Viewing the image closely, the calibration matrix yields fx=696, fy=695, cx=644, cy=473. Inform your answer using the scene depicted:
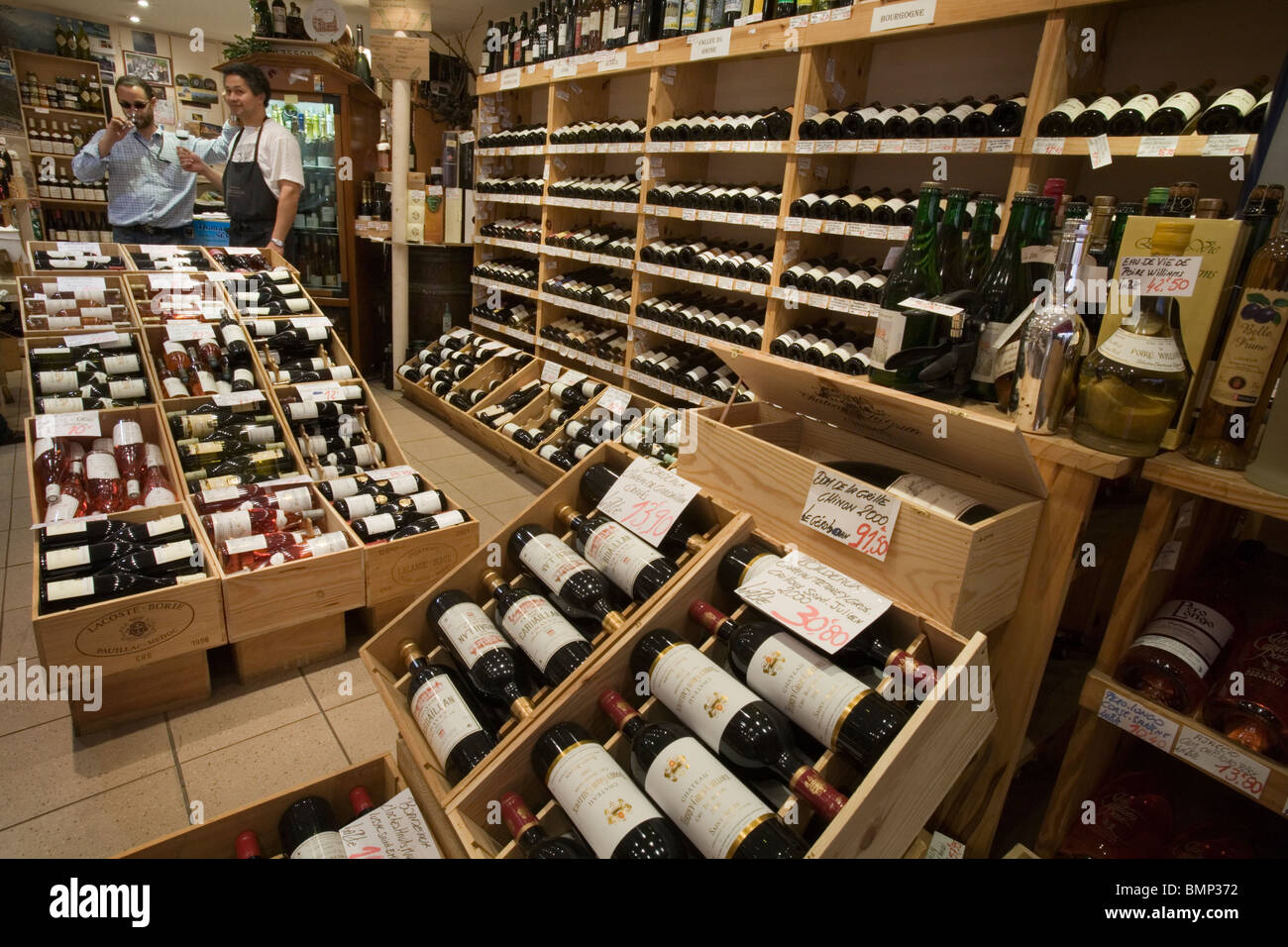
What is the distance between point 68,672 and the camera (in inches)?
76.8

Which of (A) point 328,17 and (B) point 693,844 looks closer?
(B) point 693,844

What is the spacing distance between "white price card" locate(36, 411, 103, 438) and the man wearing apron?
5.46 feet

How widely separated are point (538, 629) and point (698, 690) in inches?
15.1

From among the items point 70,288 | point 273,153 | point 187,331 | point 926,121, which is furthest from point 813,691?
point 273,153

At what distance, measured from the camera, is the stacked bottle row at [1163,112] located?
1.92 meters

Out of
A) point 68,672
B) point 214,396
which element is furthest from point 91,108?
point 68,672

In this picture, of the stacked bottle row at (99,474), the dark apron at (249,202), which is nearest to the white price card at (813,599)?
the stacked bottle row at (99,474)

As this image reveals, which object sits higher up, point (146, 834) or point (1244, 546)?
point (1244, 546)

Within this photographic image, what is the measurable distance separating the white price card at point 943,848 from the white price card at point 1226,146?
1.91 metres

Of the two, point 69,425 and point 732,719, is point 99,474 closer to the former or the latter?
point 69,425

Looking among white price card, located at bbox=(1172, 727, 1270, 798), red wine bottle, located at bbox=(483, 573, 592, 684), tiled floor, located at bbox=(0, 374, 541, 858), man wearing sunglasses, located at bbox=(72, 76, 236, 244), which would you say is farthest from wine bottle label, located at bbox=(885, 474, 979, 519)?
man wearing sunglasses, located at bbox=(72, 76, 236, 244)

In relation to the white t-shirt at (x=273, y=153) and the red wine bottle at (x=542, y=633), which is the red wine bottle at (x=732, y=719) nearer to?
the red wine bottle at (x=542, y=633)

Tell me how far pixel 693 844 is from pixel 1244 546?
1386 mm
